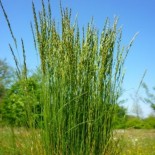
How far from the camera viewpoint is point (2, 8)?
3.65 meters

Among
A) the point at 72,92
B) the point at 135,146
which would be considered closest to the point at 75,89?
the point at 72,92

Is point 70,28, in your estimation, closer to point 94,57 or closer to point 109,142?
point 94,57

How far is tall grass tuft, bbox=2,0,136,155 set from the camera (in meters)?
3.55

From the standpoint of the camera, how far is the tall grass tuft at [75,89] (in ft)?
11.7

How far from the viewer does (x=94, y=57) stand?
3.79 m

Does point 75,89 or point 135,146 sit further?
point 135,146

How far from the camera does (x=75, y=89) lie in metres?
3.64

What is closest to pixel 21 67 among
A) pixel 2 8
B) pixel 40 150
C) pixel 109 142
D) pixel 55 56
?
pixel 55 56

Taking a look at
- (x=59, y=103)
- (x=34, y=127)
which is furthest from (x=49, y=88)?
(x=34, y=127)

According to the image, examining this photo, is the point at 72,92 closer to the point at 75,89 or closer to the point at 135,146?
the point at 75,89

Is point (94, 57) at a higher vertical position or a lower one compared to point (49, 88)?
higher

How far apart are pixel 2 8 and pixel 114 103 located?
142 cm

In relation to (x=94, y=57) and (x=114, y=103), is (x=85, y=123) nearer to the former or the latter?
(x=114, y=103)

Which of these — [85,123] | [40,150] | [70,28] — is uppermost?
[70,28]
